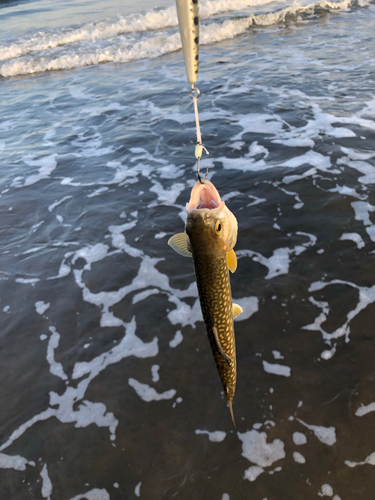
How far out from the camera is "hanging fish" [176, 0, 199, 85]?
5.60 feet

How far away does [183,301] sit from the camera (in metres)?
5.53

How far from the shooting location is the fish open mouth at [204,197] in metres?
2.08

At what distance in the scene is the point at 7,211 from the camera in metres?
8.00

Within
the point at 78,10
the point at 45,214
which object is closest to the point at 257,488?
the point at 45,214

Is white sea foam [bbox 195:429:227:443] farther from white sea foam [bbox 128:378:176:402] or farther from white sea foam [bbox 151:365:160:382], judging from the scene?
white sea foam [bbox 151:365:160:382]

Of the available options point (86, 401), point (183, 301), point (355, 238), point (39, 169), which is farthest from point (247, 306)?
point (39, 169)

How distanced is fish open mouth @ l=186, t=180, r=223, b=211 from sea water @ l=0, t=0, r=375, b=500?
284 centimetres

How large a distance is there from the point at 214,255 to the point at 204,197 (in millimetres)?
404

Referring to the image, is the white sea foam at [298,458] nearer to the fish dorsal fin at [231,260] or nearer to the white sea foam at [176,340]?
the white sea foam at [176,340]

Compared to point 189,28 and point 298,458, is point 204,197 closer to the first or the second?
point 189,28

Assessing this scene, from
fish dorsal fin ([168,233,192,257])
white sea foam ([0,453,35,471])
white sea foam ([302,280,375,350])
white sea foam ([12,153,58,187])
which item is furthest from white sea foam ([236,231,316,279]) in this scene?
white sea foam ([12,153,58,187])

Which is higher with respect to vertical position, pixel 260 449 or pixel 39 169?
pixel 39 169

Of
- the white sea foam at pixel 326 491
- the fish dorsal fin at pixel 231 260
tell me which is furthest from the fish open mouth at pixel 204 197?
the white sea foam at pixel 326 491

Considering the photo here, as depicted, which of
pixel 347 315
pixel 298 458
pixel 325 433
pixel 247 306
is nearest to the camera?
pixel 298 458
